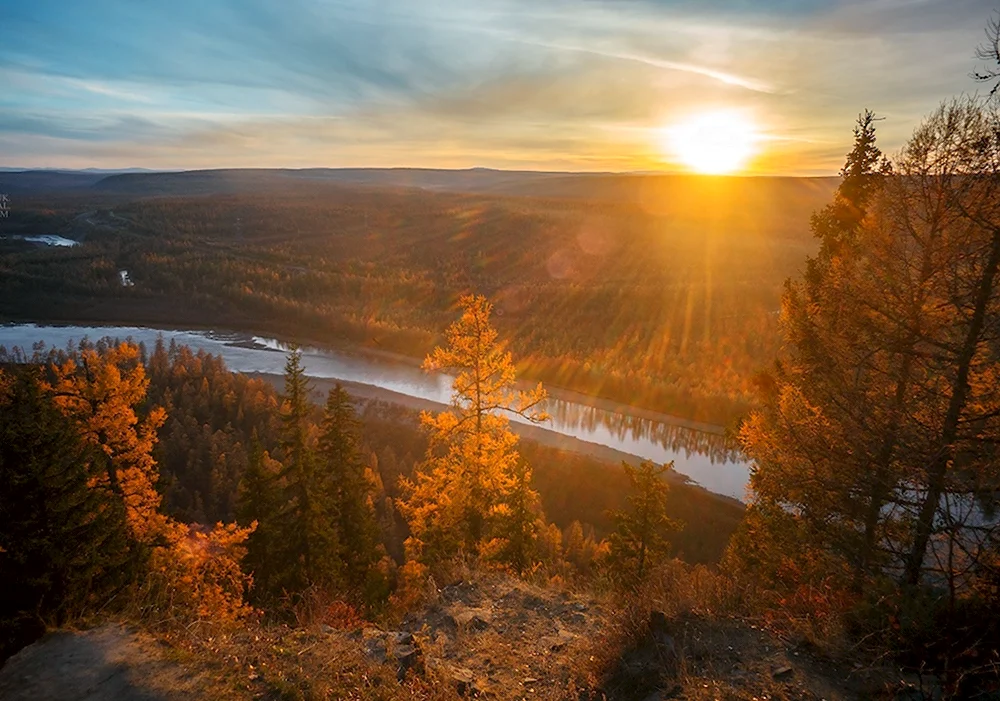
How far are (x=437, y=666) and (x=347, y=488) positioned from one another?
12.3m

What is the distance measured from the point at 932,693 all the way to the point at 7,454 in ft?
44.3

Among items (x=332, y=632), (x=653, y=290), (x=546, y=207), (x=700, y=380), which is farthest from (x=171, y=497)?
(x=546, y=207)

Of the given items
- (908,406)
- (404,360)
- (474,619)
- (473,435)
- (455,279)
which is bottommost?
(404,360)

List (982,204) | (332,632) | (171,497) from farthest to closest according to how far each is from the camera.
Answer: (171,497) → (332,632) → (982,204)

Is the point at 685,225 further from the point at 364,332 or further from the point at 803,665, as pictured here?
the point at 803,665

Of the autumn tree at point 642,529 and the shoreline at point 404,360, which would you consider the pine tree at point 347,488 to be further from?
the shoreline at point 404,360

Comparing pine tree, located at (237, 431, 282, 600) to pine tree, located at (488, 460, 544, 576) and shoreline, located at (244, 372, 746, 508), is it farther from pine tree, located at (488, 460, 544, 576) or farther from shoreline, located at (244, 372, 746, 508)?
shoreline, located at (244, 372, 746, 508)

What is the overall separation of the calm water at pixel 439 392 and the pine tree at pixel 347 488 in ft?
69.0

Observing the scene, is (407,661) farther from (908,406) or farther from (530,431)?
(530,431)

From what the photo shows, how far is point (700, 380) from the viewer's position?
49938mm

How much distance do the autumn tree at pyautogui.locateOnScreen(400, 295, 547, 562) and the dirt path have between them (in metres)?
8.16

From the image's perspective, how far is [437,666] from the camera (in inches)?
296

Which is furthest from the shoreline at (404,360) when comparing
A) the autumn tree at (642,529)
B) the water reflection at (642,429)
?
the autumn tree at (642,529)

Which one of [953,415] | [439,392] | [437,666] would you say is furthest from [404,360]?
[953,415]
